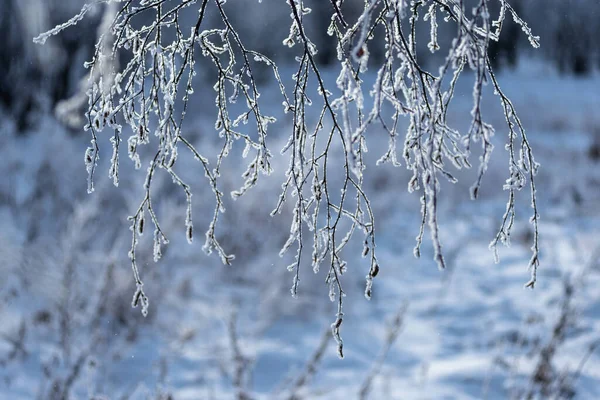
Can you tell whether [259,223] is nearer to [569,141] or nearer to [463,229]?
[463,229]

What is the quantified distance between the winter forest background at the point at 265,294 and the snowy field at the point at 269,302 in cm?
2

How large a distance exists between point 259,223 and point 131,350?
2.29 m

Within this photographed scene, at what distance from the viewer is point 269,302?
4562 mm

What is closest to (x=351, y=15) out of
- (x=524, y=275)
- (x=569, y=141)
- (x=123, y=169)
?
(x=569, y=141)

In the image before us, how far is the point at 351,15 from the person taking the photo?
11.7 m

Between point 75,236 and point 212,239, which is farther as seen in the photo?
point 75,236

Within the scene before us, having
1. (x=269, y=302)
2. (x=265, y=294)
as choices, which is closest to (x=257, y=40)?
(x=265, y=294)

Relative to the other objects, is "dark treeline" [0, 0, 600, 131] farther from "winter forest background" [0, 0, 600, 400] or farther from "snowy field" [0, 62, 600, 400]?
"snowy field" [0, 62, 600, 400]

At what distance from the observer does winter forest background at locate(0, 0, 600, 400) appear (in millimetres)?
3211

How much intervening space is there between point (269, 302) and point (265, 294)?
6.2 inches

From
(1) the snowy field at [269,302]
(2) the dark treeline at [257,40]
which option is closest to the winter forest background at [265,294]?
(1) the snowy field at [269,302]

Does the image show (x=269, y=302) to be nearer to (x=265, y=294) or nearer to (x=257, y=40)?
(x=265, y=294)

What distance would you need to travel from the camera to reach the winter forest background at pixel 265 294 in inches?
126

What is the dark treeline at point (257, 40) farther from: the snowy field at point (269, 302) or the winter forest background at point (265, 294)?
the snowy field at point (269, 302)
